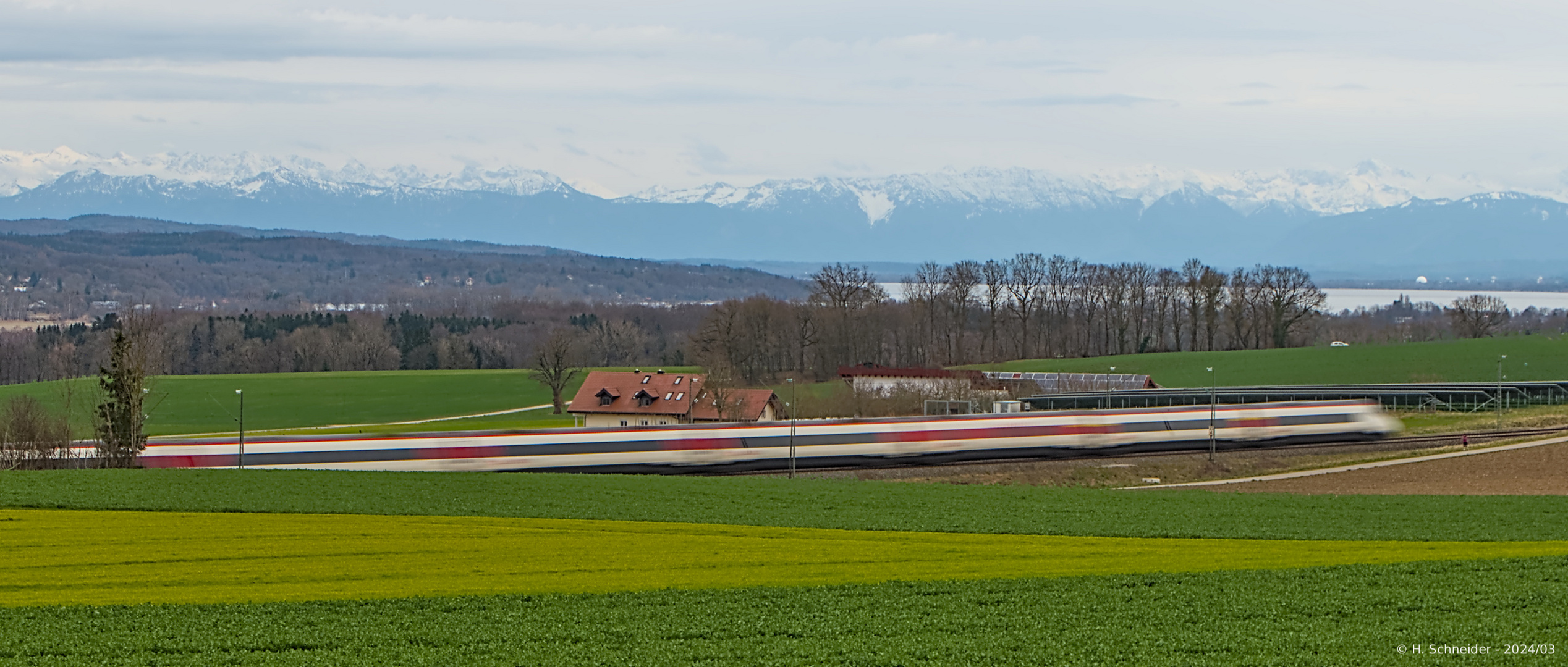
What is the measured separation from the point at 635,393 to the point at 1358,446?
38526mm

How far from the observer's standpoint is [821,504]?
35.5 meters

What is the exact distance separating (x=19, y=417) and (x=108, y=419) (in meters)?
10.5

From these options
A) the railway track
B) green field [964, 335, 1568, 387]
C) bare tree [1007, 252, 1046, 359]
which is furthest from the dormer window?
bare tree [1007, 252, 1046, 359]

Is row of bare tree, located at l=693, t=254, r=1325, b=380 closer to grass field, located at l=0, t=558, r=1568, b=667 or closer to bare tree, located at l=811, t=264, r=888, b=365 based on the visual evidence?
bare tree, located at l=811, t=264, r=888, b=365

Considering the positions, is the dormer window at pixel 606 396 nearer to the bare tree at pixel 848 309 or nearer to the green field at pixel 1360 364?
the green field at pixel 1360 364

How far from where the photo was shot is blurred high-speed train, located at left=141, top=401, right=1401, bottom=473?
152 ft

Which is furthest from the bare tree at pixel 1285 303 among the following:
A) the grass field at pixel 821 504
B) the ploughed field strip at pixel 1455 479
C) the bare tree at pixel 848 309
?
the grass field at pixel 821 504

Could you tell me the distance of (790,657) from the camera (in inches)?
673

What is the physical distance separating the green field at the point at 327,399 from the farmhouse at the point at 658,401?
3280 millimetres

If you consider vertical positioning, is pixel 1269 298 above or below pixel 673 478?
above

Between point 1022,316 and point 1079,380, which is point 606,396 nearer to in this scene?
point 1079,380

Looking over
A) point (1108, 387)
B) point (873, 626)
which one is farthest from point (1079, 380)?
point (873, 626)

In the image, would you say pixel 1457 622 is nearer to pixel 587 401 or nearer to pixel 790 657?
pixel 790 657

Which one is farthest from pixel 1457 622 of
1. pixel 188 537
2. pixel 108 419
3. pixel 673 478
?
pixel 108 419
